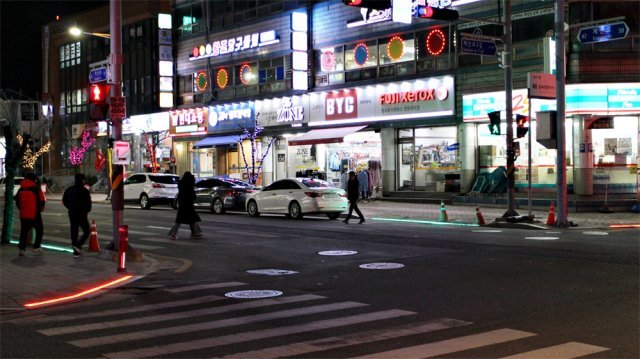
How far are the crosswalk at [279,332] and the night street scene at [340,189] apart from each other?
46mm

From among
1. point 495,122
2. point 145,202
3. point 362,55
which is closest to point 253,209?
point 145,202

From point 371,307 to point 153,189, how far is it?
24.6 metres

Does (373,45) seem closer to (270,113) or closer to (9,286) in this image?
(270,113)

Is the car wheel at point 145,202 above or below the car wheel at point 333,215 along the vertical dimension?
above

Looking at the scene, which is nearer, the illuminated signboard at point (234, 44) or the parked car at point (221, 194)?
the parked car at point (221, 194)

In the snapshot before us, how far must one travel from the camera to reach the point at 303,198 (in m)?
24.4

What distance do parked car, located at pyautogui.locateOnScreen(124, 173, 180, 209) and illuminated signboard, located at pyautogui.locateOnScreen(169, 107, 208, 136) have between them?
1158 centimetres

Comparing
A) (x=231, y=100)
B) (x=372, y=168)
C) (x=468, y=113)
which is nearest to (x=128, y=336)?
(x=468, y=113)

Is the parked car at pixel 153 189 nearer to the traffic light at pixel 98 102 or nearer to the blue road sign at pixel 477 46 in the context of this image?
the blue road sign at pixel 477 46

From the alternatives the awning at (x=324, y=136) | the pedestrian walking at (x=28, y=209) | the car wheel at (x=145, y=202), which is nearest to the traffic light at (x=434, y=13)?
the pedestrian walking at (x=28, y=209)

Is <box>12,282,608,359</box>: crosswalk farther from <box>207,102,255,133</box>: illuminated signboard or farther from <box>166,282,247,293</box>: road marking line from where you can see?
<box>207,102,255,133</box>: illuminated signboard

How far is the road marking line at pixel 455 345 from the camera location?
658 cm

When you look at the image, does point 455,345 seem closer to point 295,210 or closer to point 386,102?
point 295,210

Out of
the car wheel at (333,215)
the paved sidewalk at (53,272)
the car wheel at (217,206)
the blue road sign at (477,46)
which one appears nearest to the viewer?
the paved sidewalk at (53,272)
